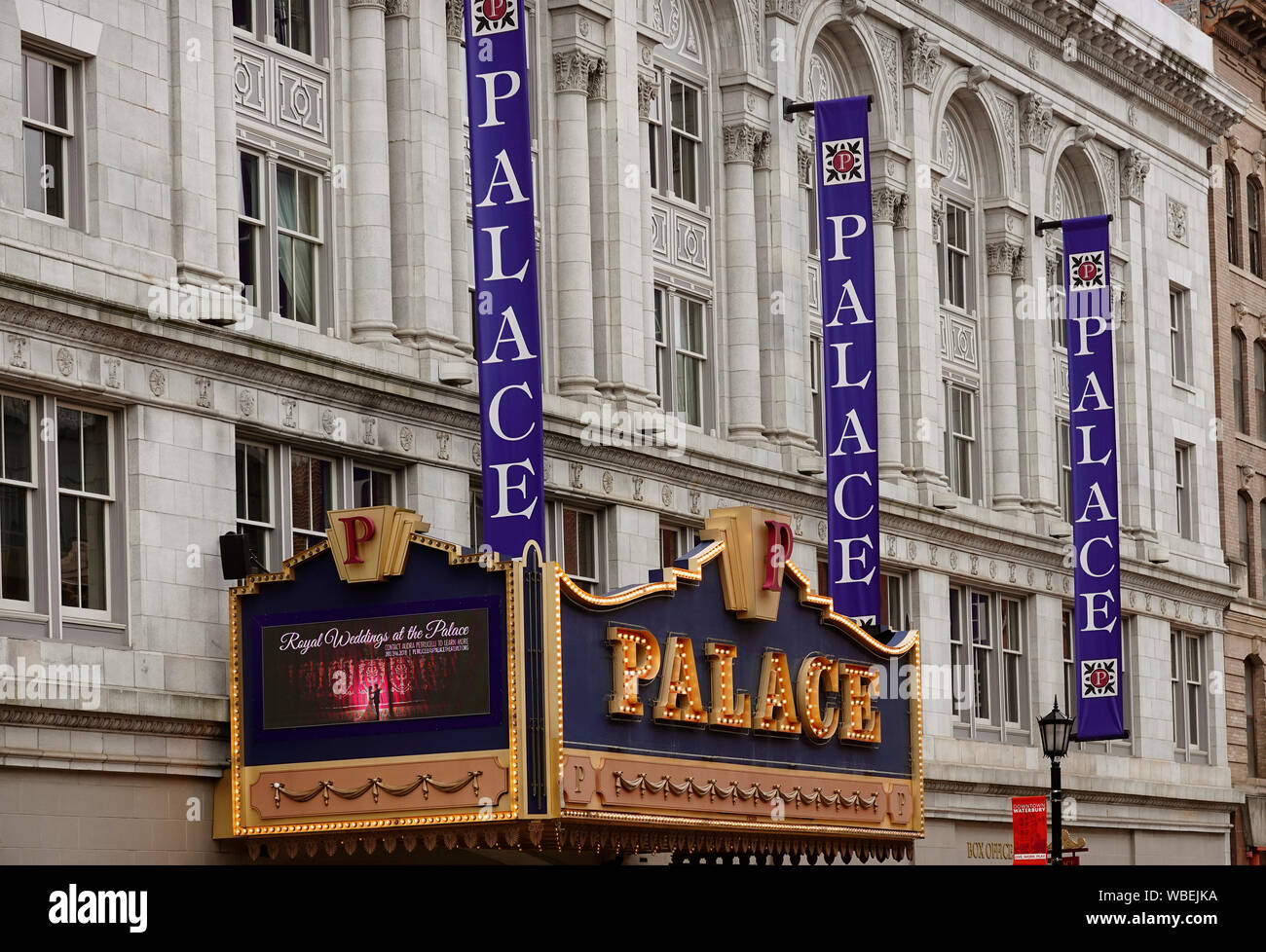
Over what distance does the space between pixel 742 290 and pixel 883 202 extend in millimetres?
5349

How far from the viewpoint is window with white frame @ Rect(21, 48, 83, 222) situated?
25969 millimetres

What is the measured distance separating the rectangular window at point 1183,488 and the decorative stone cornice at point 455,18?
2670 cm

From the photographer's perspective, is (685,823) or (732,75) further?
(732,75)

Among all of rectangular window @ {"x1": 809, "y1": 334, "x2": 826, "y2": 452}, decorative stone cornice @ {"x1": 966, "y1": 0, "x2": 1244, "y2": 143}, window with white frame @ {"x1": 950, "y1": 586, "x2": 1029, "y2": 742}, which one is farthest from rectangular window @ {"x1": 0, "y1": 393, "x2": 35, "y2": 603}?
decorative stone cornice @ {"x1": 966, "y1": 0, "x2": 1244, "y2": 143}

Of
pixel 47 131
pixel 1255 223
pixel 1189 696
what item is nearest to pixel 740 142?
pixel 47 131

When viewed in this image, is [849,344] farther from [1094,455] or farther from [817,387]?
[1094,455]

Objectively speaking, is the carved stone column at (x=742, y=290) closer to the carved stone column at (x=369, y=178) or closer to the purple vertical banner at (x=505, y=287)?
the carved stone column at (x=369, y=178)

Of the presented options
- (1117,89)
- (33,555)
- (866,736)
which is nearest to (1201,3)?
(1117,89)

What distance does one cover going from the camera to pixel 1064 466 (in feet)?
163

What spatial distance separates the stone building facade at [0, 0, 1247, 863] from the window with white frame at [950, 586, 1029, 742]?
10 cm

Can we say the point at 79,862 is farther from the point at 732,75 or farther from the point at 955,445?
the point at 955,445

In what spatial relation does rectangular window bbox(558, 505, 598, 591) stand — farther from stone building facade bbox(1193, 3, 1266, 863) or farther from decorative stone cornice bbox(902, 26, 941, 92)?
stone building facade bbox(1193, 3, 1266, 863)

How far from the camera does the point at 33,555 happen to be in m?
25.2
